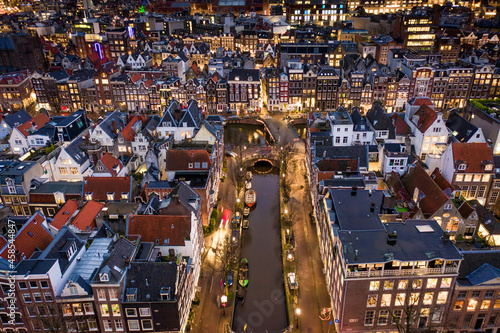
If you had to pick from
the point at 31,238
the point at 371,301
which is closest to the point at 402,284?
the point at 371,301

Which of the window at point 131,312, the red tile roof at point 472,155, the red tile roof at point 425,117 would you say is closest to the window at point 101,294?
the window at point 131,312

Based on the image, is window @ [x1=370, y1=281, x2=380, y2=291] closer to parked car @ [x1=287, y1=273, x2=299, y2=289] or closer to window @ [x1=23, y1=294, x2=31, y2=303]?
parked car @ [x1=287, y1=273, x2=299, y2=289]

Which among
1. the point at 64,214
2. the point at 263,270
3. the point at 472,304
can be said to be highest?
the point at 64,214

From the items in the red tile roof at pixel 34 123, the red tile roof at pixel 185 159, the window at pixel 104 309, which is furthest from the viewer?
the red tile roof at pixel 34 123

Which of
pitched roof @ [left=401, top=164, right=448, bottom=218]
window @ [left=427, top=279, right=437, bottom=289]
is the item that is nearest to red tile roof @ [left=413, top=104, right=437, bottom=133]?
pitched roof @ [left=401, top=164, right=448, bottom=218]

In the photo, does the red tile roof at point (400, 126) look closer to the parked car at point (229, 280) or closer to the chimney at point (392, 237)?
the chimney at point (392, 237)

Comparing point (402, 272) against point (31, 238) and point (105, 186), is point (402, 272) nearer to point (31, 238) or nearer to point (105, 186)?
point (31, 238)

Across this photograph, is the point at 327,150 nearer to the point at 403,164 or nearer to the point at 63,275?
the point at 403,164
